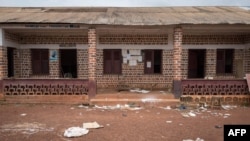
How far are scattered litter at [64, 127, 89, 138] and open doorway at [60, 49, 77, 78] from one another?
23.2 feet

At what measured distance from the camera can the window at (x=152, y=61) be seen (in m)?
12.4

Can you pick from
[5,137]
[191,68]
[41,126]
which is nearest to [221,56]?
[191,68]

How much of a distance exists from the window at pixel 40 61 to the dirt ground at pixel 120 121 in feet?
10.9

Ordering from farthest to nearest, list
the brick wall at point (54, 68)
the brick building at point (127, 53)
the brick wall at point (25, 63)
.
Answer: the brick wall at point (54, 68) < the brick wall at point (25, 63) < the brick building at point (127, 53)

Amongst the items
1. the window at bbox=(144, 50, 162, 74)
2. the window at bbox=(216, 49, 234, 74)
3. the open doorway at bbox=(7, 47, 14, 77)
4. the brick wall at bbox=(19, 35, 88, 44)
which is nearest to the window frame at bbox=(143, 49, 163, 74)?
the window at bbox=(144, 50, 162, 74)

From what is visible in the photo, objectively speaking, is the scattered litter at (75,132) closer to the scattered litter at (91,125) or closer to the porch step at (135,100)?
the scattered litter at (91,125)

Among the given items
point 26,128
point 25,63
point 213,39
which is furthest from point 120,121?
point 213,39

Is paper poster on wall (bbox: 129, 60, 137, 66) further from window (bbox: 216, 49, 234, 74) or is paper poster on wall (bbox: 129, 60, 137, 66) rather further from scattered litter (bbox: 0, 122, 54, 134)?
scattered litter (bbox: 0, 122, 54, 134)

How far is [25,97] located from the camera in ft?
31.8

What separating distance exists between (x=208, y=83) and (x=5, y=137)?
26.0ft

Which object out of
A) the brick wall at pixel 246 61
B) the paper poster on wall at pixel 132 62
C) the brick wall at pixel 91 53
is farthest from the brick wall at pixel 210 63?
the brick wall at pixel 91 53

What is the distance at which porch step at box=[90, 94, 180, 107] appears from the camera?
948 centimetres

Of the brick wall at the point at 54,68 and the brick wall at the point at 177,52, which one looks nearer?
the brick wall at the point at 177,52

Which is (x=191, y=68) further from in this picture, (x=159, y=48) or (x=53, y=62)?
(x=53, y=62)
